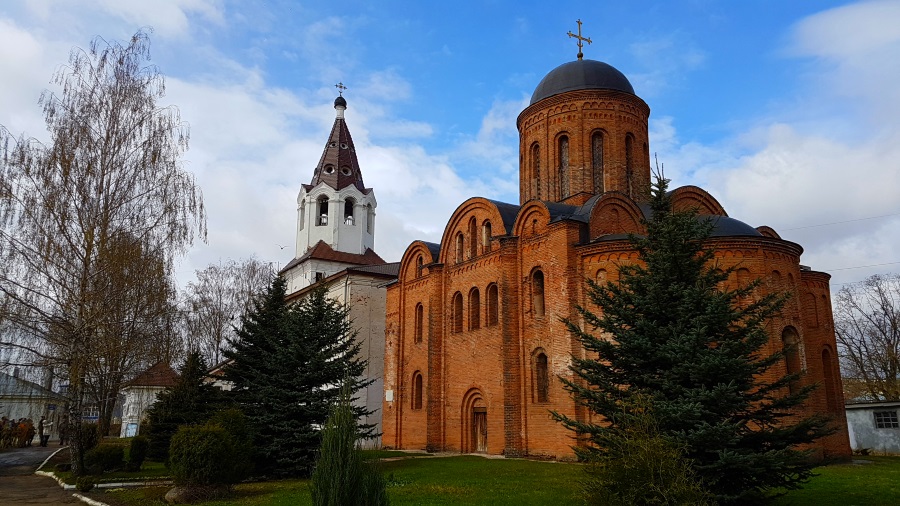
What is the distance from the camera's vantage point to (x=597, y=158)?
902 inches

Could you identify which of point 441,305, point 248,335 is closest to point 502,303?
point 441,305

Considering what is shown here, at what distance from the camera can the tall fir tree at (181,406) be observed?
61.5ft

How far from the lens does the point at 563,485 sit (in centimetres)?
1187

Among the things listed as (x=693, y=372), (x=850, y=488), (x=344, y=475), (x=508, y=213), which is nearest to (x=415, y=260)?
(x=508, y=213)

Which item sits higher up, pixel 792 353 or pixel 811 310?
pixel 811 310

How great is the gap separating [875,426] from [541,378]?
12858mm

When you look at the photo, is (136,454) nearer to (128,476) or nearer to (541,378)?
(128,476)

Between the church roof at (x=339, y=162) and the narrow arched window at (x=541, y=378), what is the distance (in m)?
19.9

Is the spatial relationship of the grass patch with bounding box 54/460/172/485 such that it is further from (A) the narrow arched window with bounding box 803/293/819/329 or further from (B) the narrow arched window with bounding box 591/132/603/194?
(A) the narrow arched window with bounding box 803/293/819/329

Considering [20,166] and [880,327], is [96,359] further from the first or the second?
[880,327]

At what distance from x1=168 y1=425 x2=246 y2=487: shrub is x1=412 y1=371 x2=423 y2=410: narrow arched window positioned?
39.2ft

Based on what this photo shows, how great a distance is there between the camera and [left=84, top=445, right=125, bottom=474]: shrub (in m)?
15.8

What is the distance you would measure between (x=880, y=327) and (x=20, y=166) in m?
38.8

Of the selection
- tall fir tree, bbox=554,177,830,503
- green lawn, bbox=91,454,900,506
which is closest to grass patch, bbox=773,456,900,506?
green lawn, bbox=91,454,900,506
